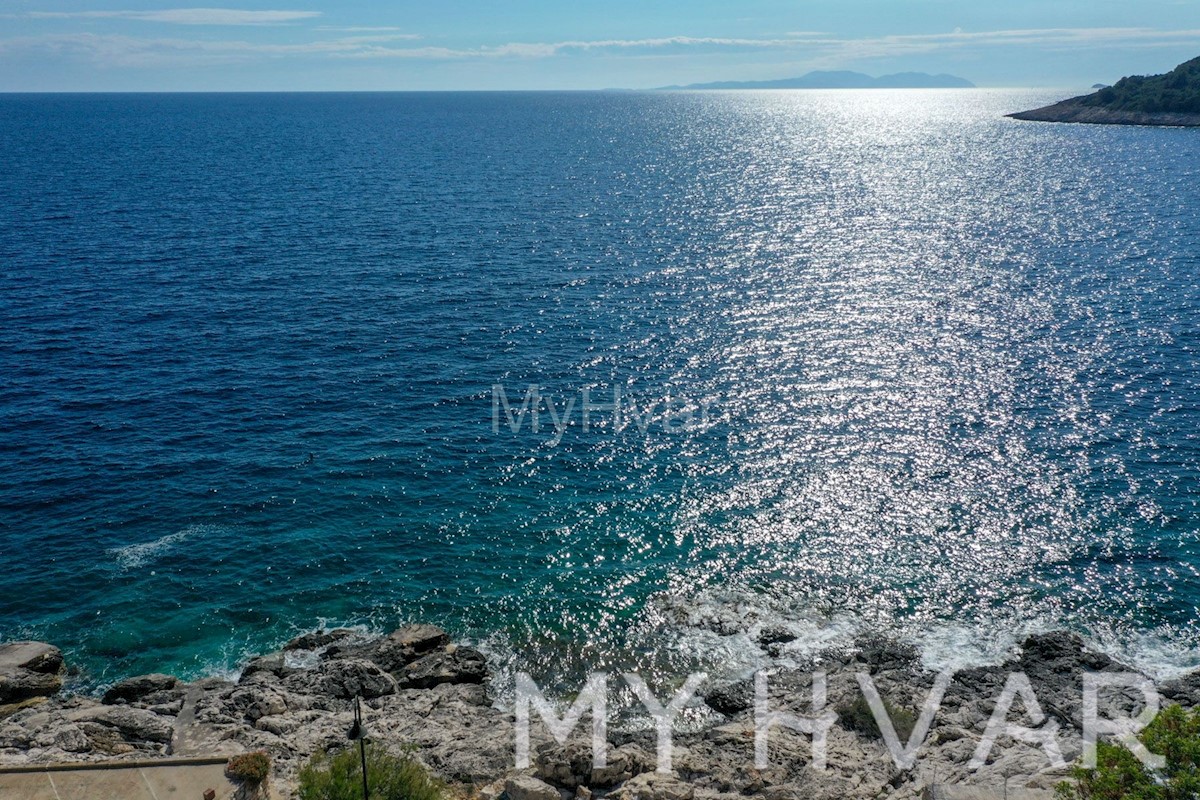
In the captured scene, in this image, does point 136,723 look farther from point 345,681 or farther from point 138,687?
point 345,681

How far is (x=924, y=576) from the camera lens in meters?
50.7

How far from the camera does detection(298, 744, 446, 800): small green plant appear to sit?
30.3m

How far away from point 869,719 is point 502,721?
704 inches

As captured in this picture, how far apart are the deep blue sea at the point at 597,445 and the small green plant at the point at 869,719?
5487 millimetres

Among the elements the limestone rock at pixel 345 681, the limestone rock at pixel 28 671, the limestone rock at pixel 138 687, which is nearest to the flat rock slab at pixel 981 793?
the limestone rock at pixel 345 681

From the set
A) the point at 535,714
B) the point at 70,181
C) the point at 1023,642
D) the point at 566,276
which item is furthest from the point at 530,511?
the point at 70,181

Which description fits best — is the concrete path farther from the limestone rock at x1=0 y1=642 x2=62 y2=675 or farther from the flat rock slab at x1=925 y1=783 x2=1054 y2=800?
the flat rock slab at x1=925 y1=783 x2=1054 y2=800

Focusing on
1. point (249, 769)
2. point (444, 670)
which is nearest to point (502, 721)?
point (444, 670)

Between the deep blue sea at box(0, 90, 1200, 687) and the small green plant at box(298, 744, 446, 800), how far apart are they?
42.7ft

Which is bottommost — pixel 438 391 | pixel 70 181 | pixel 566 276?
pixel 438 391

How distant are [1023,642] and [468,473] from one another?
38146 millimetres

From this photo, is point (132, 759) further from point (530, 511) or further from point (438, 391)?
point (438, 391)

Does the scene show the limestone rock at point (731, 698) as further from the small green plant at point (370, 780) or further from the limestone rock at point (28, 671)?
the limestone rock at point (28, 671)

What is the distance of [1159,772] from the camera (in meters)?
26.2
